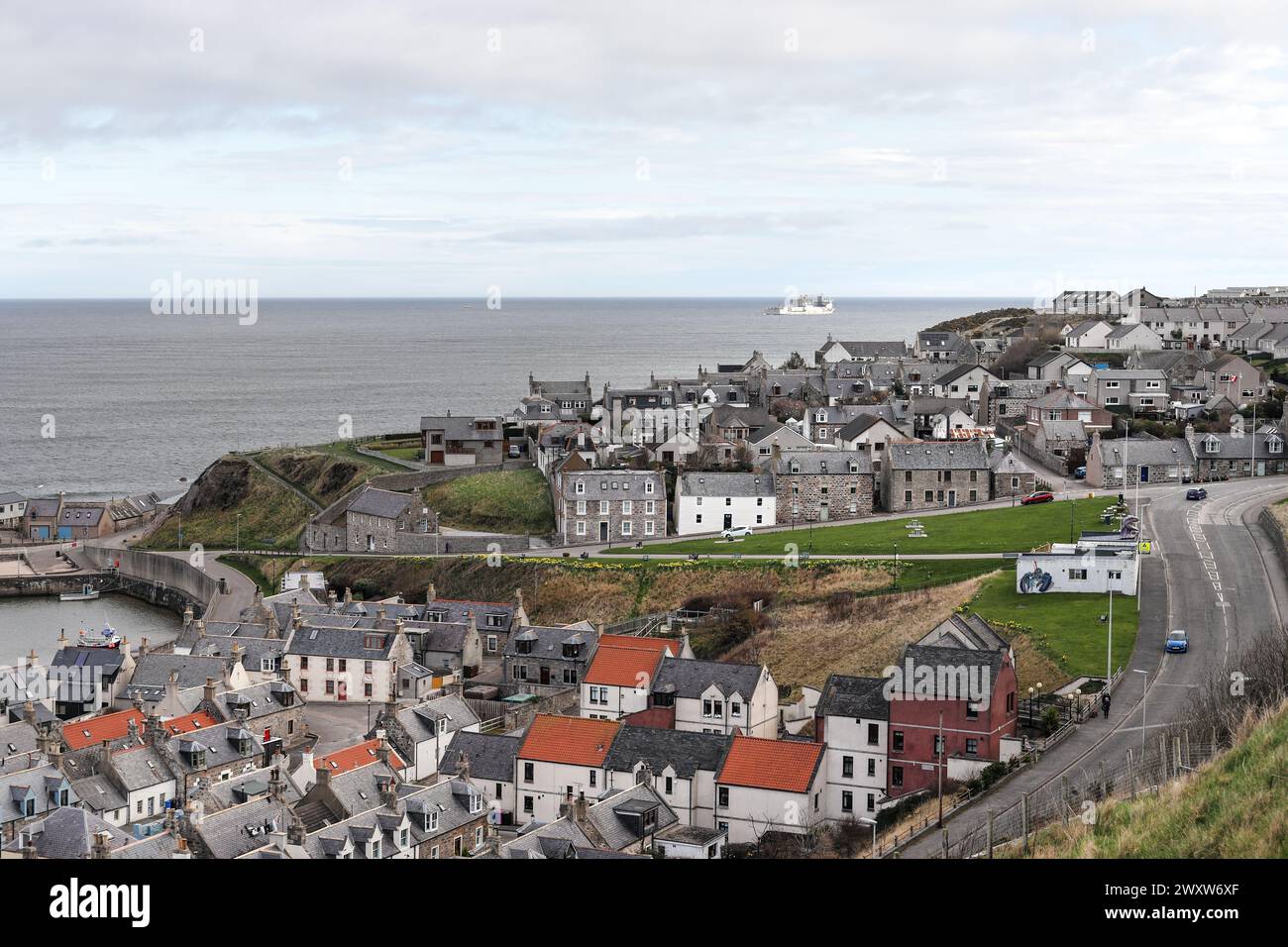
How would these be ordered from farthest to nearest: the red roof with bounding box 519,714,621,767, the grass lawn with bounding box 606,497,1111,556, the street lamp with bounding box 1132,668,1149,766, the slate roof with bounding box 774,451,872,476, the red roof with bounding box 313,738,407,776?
the slate roof with bounding box 774,451,872,476 → the grass lawn with bounding box 606,497,1111,556 → the red roof with bounding box 519,714,621,767 → the red roof with bounding box 313,738,407,776 → the street lamp with bounding box 1132,668,1149,766

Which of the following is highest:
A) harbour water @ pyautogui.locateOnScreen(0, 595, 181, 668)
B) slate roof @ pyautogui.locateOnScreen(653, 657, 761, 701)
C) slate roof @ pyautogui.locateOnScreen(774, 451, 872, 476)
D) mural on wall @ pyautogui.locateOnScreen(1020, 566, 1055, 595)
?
slate roof @ pyautogui.locateOnScreen(774, 451, 872, 476)

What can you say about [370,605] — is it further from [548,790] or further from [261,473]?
[261,473]

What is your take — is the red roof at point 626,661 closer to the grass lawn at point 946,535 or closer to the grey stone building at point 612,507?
the grass lawn at point 946,535

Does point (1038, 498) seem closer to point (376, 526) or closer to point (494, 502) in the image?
point (494, 502)

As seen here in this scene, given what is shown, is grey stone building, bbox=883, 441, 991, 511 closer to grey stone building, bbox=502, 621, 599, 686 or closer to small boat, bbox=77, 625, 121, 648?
grey stone building, bbox=502, 621, 599, 686

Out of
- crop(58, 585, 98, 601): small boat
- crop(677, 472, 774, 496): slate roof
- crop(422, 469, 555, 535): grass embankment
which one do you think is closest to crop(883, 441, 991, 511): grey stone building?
crop(677, 472, 774, 496): slate roof
